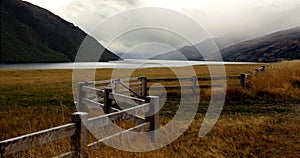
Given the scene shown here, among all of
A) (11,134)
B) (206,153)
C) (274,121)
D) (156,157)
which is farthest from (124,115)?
(274,121)

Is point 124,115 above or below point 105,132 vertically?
above

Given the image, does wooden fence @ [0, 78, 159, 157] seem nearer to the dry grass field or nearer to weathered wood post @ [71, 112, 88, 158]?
weathered wood post @ [71, 112, 88, 158]

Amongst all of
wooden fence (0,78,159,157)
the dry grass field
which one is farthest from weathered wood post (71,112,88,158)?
the dry grass field

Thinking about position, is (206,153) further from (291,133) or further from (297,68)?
(297,68)

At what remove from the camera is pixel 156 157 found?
5.05 meters

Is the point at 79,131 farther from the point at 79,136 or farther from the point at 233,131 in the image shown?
the point at 233,131

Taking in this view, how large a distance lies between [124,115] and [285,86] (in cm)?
1200

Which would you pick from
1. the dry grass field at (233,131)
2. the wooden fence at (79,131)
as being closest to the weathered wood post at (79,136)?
the wooden fence at (79,131)

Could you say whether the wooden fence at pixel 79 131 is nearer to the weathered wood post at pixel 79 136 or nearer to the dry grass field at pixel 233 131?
the weathered wood post at pixel 79 136

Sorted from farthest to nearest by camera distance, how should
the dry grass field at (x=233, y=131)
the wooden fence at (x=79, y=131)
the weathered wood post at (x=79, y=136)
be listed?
the dry grass field at (x=233, y=131) → the weathered wood post at (x=79, y=136) → the wooden fence at (x=79, y=131)

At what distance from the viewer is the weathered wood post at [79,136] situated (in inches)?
161

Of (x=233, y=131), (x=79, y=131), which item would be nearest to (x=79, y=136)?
(x=79, y=131)

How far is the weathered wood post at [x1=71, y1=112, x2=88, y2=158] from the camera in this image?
13.4 feet

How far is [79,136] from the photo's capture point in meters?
4.14
